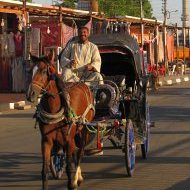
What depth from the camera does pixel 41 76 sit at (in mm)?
7543

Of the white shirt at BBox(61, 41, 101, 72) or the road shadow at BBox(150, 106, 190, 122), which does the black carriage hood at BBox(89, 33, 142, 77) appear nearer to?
the white shirt at BBox(61, 41, 101, 72)

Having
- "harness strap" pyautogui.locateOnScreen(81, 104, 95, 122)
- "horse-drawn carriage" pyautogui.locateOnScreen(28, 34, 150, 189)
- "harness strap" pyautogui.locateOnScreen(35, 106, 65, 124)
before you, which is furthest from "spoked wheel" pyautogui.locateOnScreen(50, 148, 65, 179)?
"harness strap" pyautogui.locateOnScreen(35, 106, 65, 124)

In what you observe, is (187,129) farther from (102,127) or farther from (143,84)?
(102,127)

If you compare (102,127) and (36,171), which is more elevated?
(102,127)

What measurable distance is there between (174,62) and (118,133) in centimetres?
3817

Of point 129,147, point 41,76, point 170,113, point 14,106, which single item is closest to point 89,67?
point 129,147

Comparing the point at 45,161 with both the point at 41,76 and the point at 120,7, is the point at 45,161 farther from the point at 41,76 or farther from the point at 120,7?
the point at 120,7

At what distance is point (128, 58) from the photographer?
38.1ft

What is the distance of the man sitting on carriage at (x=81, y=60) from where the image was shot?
9.45 meters

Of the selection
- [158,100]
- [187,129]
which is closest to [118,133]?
[187,129]

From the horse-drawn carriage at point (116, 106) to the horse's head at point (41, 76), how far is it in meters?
0.01

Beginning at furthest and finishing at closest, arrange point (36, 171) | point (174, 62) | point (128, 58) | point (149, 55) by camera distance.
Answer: point (174, 62) < point (149, 55) < point (128, 58) < point (36, 171)

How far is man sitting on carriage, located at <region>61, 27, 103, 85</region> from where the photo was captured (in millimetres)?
9445

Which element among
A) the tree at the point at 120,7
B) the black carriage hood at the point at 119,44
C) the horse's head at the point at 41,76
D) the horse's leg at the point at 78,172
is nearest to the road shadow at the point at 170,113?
the black carriage hood at the point at 119,44
